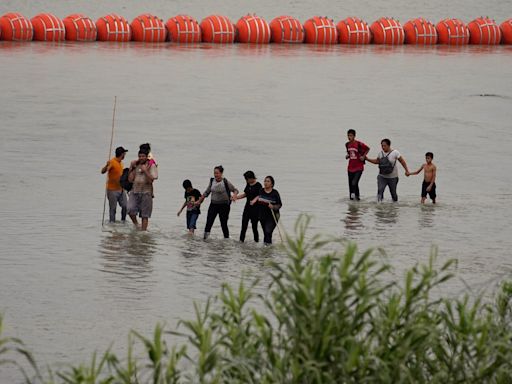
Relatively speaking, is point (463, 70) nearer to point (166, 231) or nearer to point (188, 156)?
point (188, 156)

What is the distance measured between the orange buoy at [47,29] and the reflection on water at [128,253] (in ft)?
106

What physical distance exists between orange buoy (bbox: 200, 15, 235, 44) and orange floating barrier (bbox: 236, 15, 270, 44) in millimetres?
390

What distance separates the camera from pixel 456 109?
41094 millimetres

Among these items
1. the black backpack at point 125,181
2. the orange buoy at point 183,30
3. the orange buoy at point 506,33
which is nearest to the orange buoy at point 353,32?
the orange buoy at point 183,30

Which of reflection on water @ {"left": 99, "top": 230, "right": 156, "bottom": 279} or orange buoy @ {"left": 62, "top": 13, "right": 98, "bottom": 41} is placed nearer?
reflection on water @ {"left": 99, "top": 230, "right": 156, "bottom": 279}

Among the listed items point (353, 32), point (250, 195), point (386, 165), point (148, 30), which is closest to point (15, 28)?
point (148, 30)

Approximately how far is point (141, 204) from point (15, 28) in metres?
32.7

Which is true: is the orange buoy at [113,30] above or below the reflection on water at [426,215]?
above

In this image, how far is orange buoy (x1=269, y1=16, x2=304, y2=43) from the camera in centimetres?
5619

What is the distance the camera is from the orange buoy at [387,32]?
189 ft

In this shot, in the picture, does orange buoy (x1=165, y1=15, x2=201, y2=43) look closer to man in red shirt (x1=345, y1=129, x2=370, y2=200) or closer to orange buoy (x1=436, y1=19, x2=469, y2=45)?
orange buoy (x1=436, y1=19, x2=469, y2=45)

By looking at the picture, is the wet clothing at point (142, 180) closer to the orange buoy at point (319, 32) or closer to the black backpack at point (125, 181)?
the black backpack at point (125, 181)

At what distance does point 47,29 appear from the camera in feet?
174

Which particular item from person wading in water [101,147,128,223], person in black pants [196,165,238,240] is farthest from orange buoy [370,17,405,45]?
person in black pants [196,165,238,240]
